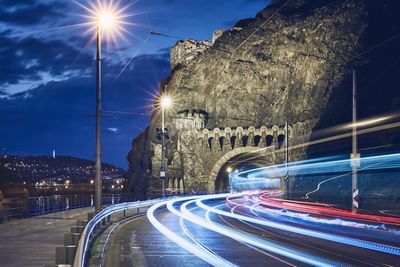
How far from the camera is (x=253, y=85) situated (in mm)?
85375

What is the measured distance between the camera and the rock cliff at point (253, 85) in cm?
7475

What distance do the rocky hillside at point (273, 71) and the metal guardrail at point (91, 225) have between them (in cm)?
3760

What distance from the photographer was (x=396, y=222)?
2111 cm

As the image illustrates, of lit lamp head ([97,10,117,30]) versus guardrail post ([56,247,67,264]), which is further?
lit lamp head ([97,10,117,30])

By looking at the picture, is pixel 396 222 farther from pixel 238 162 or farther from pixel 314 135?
pixel 238 162

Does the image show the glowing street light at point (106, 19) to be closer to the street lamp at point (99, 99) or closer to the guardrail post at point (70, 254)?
the street lamp at point (99, 99)

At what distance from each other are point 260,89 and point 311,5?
48.0 feet

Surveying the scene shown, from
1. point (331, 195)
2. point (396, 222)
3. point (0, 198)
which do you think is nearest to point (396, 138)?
point (331, 195)

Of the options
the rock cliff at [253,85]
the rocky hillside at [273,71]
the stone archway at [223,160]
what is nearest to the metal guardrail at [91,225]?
the rocky hillside at [273,71]

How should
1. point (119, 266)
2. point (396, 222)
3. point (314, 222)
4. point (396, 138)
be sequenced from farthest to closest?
point (396, 138)
point (314, 222)
point (396, 222)
point (119, 266)

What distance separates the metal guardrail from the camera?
724 centimetres

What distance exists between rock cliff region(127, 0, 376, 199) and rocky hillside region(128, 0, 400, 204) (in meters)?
0.14

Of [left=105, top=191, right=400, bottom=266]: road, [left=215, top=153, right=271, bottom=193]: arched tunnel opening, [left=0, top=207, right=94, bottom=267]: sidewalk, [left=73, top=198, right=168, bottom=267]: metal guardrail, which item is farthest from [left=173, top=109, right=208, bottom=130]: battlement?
[left=0, top=207, right=94, bottom=267]: sidewalk

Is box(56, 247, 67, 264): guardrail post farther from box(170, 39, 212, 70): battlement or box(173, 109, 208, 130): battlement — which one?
box(170, 39, 212, 70): battlement
